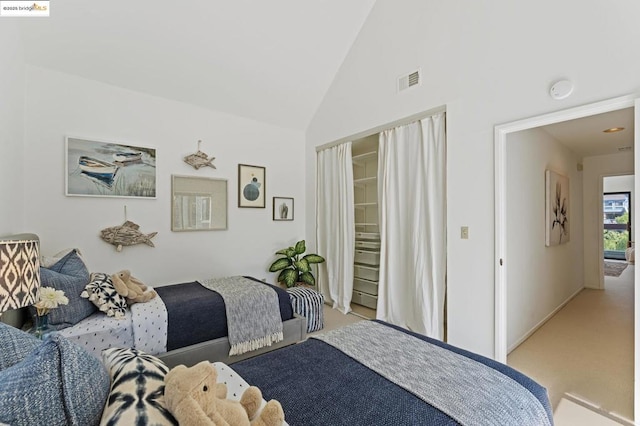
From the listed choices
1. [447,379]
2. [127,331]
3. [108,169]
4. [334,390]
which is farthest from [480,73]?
[108,169]

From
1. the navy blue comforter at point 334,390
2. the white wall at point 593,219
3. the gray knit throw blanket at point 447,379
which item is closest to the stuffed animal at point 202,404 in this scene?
the navy blue comforter at point 334,390

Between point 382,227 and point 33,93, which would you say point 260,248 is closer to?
point 382,227

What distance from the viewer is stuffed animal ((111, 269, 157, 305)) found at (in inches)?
90.5

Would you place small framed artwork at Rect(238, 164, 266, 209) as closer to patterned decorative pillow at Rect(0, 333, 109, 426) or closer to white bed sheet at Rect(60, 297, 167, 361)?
white bed sheet at Rect(60, 297, 167, 361)

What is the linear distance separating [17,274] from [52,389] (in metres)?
0.78

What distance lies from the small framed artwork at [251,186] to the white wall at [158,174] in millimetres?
74

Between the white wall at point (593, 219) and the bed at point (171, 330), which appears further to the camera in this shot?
the white wall at point (593, 219)

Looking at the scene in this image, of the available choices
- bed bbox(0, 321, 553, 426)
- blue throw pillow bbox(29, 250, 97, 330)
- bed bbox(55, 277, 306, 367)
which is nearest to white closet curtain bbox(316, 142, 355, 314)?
bed bbox(55, 277, 306, 367)

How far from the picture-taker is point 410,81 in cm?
305

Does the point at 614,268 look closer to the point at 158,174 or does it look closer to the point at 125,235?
the point at 158,174

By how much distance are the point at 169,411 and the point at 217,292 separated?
2093 millimetres

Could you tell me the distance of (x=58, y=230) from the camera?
9.62 ft

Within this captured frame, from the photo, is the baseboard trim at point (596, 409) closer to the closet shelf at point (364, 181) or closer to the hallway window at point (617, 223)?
the closet shelf at point (364, 181)

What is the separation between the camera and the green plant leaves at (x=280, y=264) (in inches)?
163
